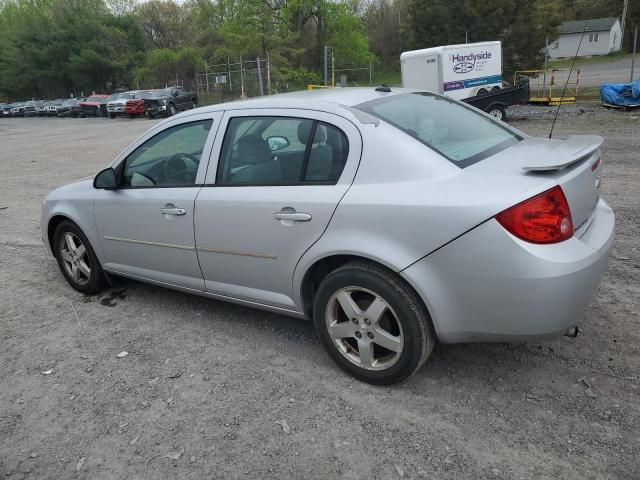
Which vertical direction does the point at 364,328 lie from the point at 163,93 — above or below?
below

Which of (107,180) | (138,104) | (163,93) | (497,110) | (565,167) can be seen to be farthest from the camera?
(163,93)

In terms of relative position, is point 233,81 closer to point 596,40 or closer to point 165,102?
point 165,102

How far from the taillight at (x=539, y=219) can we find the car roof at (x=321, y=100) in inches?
47.7

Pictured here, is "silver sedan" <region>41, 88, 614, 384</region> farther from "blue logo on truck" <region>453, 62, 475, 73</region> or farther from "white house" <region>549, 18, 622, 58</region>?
"white house" <region>549, 18, 622, 58</region>

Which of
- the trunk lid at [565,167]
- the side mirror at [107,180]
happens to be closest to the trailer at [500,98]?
the trunk lid at [565,167]

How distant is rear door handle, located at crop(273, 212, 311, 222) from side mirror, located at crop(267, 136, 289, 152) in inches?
18.8

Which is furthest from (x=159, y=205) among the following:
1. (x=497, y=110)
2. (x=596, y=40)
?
(x=596, y=40)

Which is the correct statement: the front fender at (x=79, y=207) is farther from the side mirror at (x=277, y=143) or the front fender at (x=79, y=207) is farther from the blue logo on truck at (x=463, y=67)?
the blue logo on truck at (x=463, y=67)

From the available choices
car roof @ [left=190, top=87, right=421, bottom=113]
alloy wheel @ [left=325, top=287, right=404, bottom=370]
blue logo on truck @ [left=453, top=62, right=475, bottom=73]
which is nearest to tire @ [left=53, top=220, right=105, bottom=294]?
car roof @ [left=190, top=87, right=421, bottom=113]

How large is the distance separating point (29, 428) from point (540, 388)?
2.83 metres

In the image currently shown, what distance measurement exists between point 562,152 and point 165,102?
3136 cm

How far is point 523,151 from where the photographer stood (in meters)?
3.15

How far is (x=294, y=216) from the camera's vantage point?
3.08m

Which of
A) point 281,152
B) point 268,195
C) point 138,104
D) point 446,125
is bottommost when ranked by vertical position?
point 268,195
